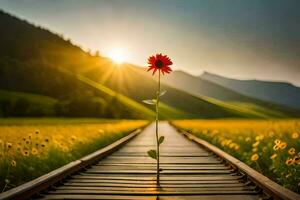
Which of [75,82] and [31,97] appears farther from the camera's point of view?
[75,82]

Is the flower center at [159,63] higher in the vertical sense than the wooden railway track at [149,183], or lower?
higher

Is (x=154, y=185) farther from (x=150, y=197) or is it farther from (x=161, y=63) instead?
(x=161, y=63)

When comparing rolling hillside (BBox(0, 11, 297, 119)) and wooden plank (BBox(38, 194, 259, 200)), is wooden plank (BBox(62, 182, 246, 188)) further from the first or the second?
rolling hillside (BBox(0, 11, 297, 119))

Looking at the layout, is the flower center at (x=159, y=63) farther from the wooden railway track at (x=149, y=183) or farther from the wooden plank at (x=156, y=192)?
the wooden plank at (x=156, y=192)

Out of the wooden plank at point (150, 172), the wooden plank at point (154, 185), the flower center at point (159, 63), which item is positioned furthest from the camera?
the wooden plank at point (150, 172)

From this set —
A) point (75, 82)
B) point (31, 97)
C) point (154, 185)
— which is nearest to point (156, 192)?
point (154, 185)

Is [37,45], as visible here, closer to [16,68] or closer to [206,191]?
[16,68]

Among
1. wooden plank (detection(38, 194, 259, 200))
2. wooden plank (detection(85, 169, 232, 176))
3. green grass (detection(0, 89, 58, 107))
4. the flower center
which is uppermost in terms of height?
green grass (detection(0, 89, 58, 107))

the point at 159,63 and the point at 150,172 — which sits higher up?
the point at 159,63

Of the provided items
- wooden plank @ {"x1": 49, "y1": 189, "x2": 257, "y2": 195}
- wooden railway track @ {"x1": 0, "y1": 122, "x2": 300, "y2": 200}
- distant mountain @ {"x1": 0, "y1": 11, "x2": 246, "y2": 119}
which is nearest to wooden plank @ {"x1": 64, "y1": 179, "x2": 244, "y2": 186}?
wooden railway track @ {"x1": 0, "y1": 122, "x2": 300, "y2": 200}

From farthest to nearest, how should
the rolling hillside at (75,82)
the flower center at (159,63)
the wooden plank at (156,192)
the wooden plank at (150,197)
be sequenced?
the rolling hillside at (75,82) < the flower center at (159,63) < the wooden plank at (156,192) < the wooden plank at (150,197)

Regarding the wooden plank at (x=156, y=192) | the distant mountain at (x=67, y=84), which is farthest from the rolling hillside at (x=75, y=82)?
the wooden plank at (x=156, y=192)

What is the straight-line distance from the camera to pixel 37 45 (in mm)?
174875

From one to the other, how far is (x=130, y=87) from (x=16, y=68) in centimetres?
5767
